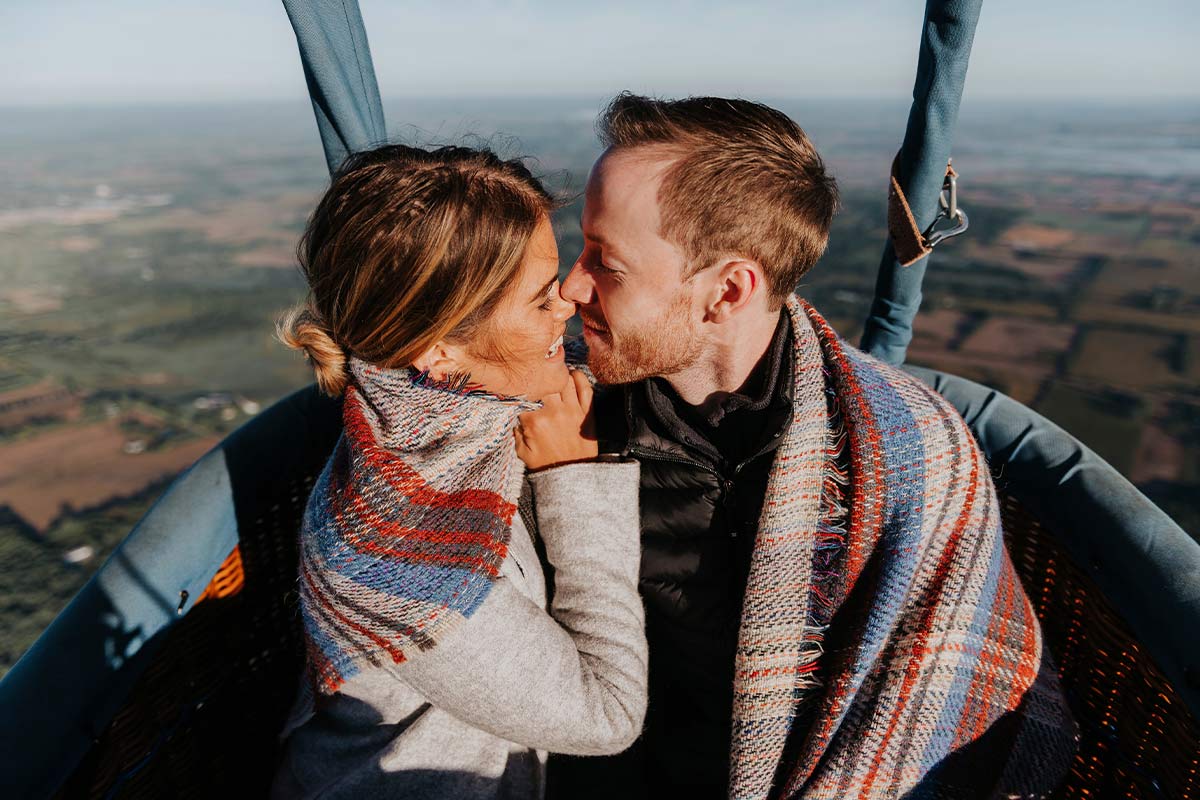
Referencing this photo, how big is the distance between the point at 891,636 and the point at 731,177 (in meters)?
1.08

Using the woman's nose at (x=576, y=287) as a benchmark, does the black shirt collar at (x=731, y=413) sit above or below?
below

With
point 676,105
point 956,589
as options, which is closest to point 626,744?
point 956,589

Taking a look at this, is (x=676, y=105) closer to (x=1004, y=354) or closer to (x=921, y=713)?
(x=921, y=713)

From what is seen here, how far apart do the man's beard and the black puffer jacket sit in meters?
0.06

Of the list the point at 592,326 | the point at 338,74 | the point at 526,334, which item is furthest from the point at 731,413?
the point at 338,74

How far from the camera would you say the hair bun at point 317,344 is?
1.50 meters

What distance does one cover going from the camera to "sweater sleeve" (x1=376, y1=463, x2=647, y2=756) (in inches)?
48.2

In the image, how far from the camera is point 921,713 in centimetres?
138

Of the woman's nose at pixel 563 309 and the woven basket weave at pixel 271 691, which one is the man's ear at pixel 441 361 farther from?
the woven basket weave at pixel 271 691

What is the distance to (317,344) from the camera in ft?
4.90

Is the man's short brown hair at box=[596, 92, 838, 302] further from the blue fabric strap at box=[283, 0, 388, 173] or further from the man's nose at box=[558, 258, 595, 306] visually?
the blue fabric strap at box=[283, 0, 388, 173]

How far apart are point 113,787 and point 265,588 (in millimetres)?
557

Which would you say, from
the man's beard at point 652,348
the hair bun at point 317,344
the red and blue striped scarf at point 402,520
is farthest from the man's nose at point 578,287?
the hair bun at point 317,344

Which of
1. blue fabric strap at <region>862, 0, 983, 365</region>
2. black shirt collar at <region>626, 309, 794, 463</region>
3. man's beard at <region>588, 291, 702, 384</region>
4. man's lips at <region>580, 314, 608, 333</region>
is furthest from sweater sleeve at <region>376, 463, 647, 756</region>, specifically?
blue fabric strap at <region>862, 0, 983, 365</region>
